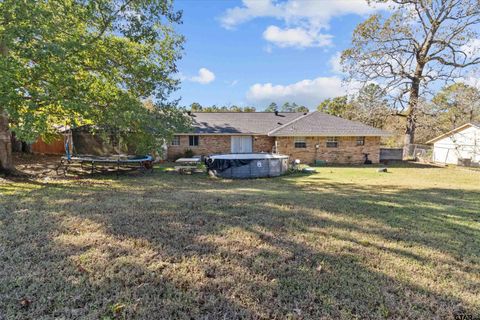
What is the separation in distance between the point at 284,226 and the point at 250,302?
2.27m

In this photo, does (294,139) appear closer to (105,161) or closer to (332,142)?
(332,142)

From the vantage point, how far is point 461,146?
2045 centimetres

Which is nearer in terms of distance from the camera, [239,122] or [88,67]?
[88,67]

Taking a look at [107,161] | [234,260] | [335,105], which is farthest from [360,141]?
[335,105]

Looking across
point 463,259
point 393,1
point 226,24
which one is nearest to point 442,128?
point 393,1

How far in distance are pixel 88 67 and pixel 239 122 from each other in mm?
12694

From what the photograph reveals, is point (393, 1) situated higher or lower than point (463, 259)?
higher

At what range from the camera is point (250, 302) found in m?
2.49

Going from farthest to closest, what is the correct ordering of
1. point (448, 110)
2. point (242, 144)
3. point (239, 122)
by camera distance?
point (448, 110), point (239, 122), point (242, 144)

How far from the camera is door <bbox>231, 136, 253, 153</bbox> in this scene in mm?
19203

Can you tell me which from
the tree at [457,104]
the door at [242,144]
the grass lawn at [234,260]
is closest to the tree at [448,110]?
the tree at [457,104]

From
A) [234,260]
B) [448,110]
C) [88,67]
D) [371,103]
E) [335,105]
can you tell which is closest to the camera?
[234,260]

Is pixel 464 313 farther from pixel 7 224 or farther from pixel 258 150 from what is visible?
pixel 258 150

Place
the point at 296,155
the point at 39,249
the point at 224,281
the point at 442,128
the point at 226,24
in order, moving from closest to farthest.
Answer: the point at 224,281 → the point at 39,249 → the point at 226,24 → the point at 296,155 → the point at 442,128
